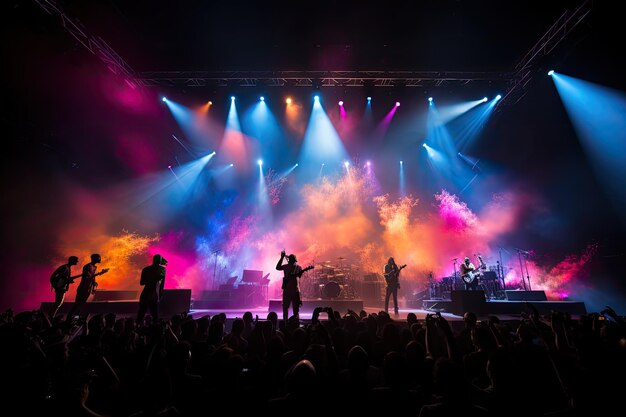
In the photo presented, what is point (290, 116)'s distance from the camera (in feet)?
60.6

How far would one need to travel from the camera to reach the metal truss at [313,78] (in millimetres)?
13562

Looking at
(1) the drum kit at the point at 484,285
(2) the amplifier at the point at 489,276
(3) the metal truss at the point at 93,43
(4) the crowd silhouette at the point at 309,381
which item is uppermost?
(3) the metal truss at the point at 93,43

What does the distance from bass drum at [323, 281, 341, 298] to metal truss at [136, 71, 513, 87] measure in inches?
404

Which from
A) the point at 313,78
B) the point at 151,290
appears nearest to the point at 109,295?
the point at 151,290

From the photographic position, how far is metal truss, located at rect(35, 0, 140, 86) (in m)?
8.97

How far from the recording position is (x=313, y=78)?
14125 mm

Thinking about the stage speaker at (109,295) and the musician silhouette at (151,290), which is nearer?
the musician silhouette at (151,290)

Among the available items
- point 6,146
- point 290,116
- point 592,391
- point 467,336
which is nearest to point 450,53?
point 290,116

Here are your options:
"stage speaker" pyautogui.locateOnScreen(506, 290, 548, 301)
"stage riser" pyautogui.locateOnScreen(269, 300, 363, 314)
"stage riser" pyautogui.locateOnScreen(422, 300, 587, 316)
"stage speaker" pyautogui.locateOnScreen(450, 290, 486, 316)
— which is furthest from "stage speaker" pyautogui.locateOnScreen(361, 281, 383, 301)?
"stage speaker" pyautogui.locateOnScreen(506, 290, 548, 301)

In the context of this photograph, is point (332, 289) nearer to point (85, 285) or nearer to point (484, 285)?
point (484, 285)

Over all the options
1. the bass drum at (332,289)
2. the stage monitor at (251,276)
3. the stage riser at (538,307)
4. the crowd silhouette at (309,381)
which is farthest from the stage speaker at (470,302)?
the stage monitor at (251,276)

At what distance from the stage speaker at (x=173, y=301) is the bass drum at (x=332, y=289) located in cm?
624

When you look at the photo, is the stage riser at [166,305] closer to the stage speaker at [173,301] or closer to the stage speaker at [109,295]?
the stage speaker at [173,301]

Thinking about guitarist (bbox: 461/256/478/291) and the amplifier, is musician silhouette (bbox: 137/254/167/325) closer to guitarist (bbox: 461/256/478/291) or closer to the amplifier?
guitarist (bbox: 461/256/478/291)
